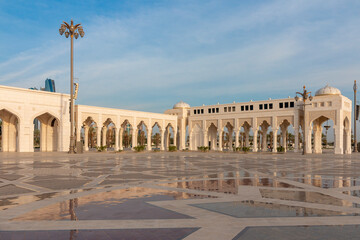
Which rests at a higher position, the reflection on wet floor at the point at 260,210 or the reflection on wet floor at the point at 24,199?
the reflection on wet floor at the point at 260,210

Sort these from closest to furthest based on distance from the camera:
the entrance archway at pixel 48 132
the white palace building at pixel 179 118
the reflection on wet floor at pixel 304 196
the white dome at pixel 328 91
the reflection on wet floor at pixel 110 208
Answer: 1. the reflection on wet floor at pixel 110 208
2. the reflection on wet floor at pixel 304 196
3. the white palace building at pixel 179 118
4. the entrance archway at pixel 48 132
5. the white dome at pixel 328 91

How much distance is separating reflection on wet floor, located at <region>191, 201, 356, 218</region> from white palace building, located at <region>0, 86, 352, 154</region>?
92.8 feet

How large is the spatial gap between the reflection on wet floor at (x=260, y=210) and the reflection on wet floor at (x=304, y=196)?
3.41 ft

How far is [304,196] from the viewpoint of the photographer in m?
8.32

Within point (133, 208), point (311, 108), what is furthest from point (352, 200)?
point (311, 108)

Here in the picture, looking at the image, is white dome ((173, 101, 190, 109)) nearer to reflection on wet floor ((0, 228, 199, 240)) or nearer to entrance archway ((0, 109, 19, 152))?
entrance archway ((0, 109, 19, 152))

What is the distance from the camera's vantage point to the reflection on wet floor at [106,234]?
4684mm

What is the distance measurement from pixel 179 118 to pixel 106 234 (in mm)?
57805

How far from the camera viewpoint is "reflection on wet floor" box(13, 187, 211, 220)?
19.6 ft

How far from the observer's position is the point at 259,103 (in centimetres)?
5238

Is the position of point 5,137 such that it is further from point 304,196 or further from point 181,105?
point 304,196

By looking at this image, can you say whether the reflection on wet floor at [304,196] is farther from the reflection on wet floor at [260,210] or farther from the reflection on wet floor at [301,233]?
the reflection on wet floor at [301,233]

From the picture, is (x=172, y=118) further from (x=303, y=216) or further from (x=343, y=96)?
(x=303, y=216)

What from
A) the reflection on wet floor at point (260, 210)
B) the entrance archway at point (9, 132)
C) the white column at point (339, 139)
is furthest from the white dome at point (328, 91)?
the reflection on wet floor at point (260, 210)
